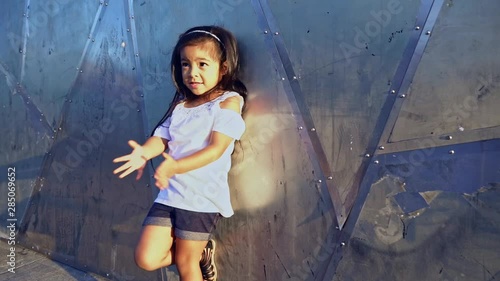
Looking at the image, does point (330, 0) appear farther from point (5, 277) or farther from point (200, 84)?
point (5, 277)

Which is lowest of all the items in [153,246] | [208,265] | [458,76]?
[208,265]

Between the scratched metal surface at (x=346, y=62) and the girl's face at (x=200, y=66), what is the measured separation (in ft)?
1.10

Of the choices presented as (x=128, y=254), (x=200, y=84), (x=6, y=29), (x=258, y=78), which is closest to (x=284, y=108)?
(x=258, y=78)

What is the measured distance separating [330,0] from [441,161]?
781 mm

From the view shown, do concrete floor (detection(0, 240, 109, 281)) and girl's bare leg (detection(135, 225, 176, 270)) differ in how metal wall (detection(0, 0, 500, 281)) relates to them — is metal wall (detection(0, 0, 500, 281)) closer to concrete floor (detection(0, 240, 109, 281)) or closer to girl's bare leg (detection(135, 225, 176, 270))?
concrete floor (detection(0, 240, 109, 281))

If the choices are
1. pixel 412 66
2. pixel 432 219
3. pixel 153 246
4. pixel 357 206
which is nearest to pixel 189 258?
pixel 153 246

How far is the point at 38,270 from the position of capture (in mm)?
2754

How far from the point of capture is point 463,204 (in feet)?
5.07

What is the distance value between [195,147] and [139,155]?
24 centimetres

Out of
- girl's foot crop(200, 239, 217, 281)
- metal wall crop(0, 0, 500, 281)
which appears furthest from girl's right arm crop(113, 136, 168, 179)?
girl's foot crop(200, 239, 217, 281)

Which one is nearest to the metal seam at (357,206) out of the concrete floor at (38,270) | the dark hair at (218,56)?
the dark hair at (218,56)

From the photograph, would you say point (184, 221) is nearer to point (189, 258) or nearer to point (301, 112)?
point (189, 258)

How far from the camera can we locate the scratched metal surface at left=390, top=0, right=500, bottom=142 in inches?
Result: 57.9

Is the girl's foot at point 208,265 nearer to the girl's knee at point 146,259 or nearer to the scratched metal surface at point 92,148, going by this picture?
the girl's knee at point 146,259
